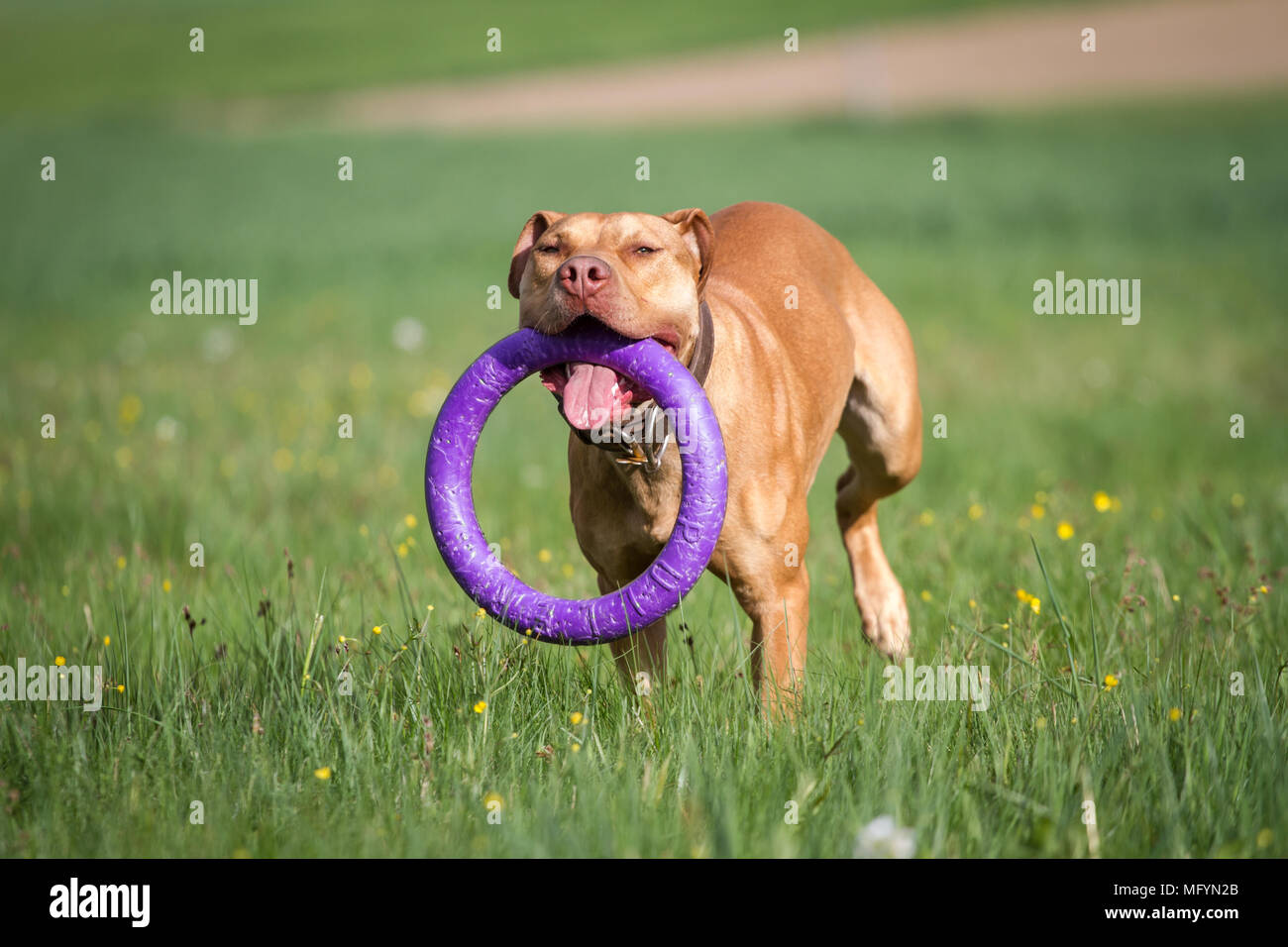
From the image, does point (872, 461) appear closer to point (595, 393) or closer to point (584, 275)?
point (595, 393)

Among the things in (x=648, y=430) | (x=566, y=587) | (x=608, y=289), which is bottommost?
(x=566, y=587)

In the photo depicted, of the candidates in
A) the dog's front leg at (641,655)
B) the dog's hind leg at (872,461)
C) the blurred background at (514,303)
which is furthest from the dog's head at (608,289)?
the dog's hind leg at (872,461)

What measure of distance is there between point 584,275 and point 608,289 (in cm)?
8

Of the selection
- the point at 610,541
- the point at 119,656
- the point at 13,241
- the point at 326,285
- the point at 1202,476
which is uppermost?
the point at 13,241

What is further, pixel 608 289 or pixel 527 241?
pixel 527 241

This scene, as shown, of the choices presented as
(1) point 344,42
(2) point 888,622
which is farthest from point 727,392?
(1) point 344,42

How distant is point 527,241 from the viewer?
12.6ft

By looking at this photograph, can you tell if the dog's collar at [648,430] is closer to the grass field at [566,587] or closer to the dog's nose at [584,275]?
the dog's nose at [584,275]

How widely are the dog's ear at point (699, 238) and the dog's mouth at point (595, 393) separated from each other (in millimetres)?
313

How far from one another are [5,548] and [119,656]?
6.73 ft

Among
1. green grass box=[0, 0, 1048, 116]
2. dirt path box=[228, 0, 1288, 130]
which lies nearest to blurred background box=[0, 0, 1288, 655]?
dirt path box=[228, 0, 1288, 130]

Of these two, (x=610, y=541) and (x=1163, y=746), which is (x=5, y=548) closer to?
(x=610, y=541)
